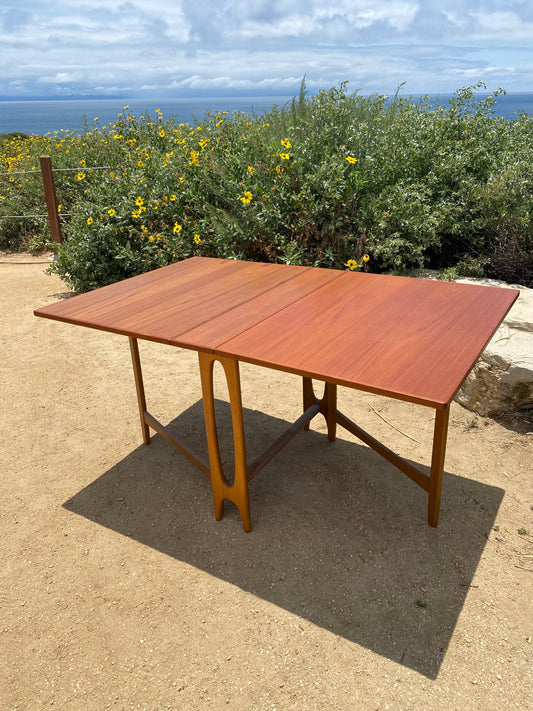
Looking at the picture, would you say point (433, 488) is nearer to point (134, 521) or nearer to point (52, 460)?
Result: point (134, 521)

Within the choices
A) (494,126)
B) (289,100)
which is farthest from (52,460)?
(494,126)

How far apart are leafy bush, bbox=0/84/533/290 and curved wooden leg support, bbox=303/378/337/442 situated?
1.57m

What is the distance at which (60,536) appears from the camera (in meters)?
2.22

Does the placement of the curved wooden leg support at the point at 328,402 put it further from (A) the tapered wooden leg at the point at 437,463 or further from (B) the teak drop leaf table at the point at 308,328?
(A) the tapered wooden leg at the point at 437,463

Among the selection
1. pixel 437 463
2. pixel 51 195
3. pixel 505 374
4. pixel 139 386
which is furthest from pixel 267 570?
pixel 51 195

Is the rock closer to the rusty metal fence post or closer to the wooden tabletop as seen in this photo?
the wooden tabletop

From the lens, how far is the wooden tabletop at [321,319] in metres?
1.49

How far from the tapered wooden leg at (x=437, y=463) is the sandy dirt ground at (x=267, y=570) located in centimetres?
8

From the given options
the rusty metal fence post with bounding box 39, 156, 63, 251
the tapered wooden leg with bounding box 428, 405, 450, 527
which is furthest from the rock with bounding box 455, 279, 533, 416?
the rusty metal fence post with bounding box 39, 156, 63, 251

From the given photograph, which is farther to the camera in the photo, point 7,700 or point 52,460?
point 52,460

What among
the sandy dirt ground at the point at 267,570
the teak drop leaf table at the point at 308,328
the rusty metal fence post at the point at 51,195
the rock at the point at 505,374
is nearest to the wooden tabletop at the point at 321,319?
the teak drop leaf table at the point at 308,328

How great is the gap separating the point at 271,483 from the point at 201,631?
0.82 meters

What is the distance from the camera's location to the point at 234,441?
2.08 m

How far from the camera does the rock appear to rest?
278 centimetres
